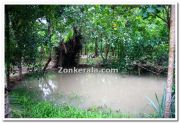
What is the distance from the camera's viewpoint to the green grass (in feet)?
10.6

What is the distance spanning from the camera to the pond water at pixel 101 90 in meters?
3.38

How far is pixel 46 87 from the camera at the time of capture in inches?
138

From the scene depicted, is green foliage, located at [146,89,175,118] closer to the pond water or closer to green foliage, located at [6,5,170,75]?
the pond water

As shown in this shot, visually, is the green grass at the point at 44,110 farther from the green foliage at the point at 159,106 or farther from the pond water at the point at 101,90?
the green foliage at the point at 159,106

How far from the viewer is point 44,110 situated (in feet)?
10.7

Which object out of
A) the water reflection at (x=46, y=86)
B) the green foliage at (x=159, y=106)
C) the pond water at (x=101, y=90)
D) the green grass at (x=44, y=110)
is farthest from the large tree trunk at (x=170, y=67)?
the water reflection at (x=46, y=86)

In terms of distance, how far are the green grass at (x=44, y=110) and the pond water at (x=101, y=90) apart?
0.07m

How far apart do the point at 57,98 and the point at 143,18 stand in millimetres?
1121

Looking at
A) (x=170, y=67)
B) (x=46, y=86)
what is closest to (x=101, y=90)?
(x=46, y=86)

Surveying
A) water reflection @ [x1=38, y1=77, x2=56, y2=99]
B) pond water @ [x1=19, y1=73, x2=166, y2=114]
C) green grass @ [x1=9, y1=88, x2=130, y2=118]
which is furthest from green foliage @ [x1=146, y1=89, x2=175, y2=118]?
water reflection @ [x1=38, y1=77, x2=56, y2=99]

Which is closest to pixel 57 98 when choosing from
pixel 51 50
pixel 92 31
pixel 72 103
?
pixel 72 103
